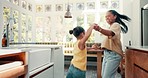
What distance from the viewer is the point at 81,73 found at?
181 cm

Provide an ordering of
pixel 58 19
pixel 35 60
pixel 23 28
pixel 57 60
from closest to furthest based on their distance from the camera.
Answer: pixel 35 60 → pixel 57 60 → pixel 23 28 → pixel 58 19

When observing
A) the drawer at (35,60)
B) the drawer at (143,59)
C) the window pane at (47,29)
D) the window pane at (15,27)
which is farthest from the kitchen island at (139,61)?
the window pane at (47,29)

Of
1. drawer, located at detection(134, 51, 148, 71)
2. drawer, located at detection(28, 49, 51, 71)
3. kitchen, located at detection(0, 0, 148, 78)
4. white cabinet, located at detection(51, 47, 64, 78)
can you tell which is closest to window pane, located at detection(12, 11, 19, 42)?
kitchen, located at detection(0, 0, 148, 78)

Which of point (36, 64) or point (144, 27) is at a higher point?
point (144, 27)

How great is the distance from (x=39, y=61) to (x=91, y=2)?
5.69m

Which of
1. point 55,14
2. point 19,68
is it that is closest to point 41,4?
point 55,14

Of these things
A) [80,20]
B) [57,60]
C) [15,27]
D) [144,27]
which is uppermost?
[80,20]

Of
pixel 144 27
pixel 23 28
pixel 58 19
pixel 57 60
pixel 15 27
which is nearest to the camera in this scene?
pixel 57 60

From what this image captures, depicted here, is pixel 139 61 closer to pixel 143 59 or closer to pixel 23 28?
pixel 143 59

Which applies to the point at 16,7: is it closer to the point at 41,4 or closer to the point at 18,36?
the point at 18,36

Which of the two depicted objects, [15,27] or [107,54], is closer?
[107,54]

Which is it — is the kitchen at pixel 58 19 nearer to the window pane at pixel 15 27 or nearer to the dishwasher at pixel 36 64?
the window pane at pixel 15 27

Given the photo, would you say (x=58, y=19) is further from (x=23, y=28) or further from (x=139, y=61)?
(x=139, y=61)

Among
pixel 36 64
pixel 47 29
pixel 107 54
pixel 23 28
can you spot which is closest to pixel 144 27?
pixel 107 54
